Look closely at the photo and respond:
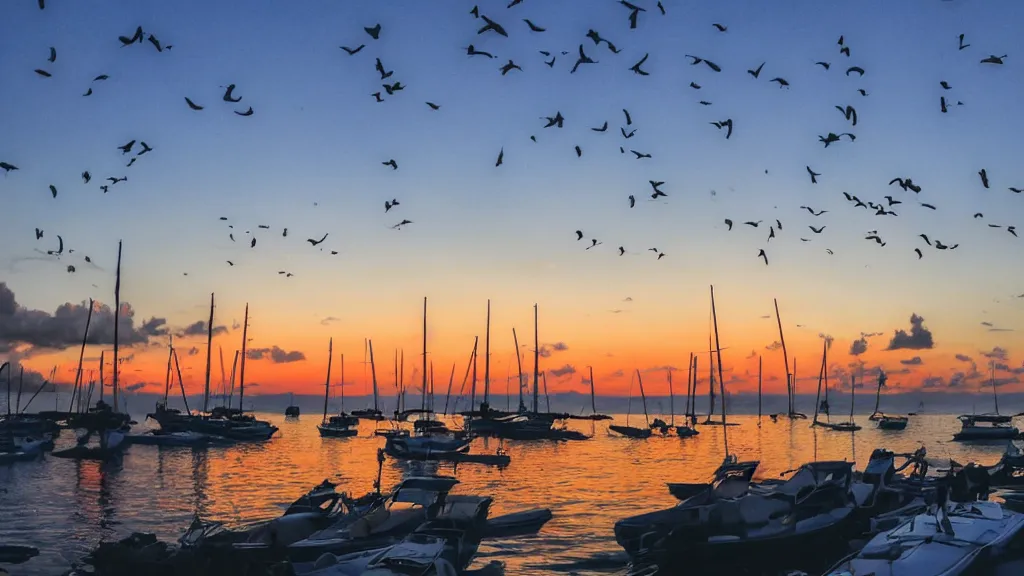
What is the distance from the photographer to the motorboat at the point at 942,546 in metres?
22.5

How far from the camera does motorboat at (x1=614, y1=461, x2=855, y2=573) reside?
1125 inches

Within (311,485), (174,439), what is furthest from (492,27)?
(174,439)

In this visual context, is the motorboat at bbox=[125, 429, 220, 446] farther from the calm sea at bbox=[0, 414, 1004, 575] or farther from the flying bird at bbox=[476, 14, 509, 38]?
the flying bird at bbox=[476, 14, 509, 38]

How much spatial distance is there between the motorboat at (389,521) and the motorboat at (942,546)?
12797mm

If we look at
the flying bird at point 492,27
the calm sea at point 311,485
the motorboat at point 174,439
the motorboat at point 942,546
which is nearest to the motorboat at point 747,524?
the calm sea at point 311,485

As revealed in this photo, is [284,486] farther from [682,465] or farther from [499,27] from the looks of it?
[499,27]

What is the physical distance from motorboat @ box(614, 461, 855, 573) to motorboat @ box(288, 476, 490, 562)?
6.44 m

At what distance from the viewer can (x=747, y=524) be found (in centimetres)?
2970

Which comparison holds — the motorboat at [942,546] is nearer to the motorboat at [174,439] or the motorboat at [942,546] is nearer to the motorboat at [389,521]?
the motorboat at [389,521]

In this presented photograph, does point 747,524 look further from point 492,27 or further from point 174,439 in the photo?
point 174,439

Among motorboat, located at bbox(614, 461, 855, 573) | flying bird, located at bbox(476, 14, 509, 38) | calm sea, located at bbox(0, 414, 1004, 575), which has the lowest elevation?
calm sea, located at bbox(0, 414, 1004, 575)

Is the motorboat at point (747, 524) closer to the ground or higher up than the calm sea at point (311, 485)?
higher up

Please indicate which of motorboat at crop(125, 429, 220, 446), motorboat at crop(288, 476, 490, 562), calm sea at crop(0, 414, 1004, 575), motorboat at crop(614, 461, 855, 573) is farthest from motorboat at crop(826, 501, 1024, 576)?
motorboat at crop(125, 429, 220, 446)

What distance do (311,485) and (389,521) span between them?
31673 millimetres
